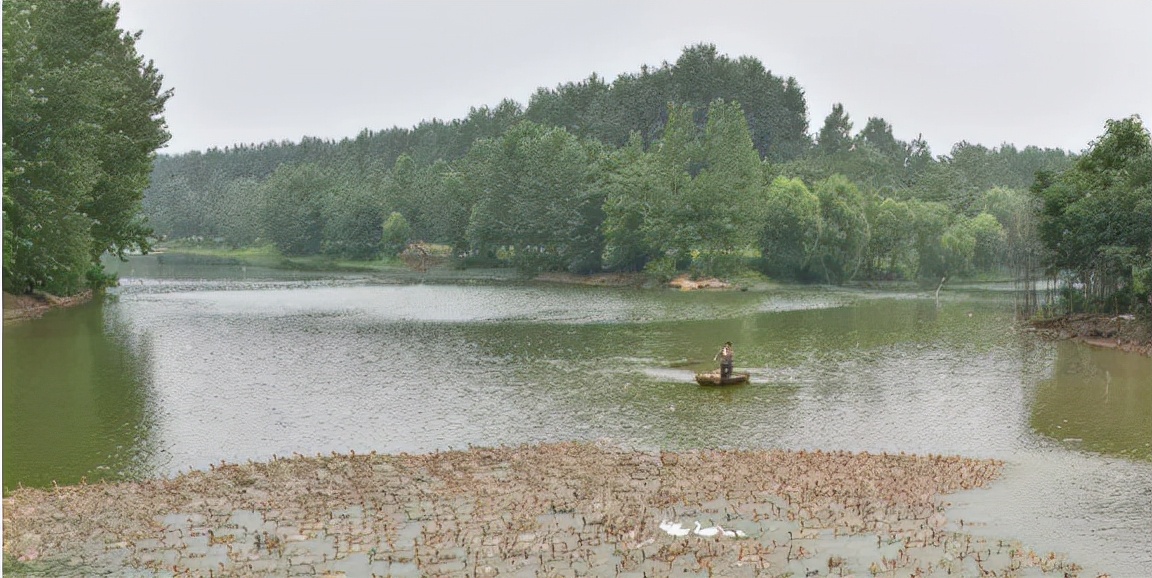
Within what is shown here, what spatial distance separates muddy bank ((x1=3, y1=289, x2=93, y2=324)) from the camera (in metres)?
70.5

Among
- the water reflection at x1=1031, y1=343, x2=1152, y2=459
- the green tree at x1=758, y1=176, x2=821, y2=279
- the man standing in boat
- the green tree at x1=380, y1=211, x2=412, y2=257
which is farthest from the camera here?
the green tree at x1=380, y1=211, x2=412, y2=257

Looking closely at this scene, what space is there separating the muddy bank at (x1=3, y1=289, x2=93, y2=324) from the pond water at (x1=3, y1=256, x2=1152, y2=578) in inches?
115

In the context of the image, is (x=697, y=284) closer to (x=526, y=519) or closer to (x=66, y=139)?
(x=66, y=139)

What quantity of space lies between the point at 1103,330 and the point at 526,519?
50.4 meters

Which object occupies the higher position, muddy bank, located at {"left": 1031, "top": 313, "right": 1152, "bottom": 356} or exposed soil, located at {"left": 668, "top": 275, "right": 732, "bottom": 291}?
exposed soil, located at {"left": 668, "top": 275, "right": 732, "bottom": 291}

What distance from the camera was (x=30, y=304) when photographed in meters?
75.7

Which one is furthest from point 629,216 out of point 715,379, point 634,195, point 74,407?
point 74,407

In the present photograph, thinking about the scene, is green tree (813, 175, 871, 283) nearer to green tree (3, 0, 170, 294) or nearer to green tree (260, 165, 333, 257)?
green tree (3, 0, 170, 294)

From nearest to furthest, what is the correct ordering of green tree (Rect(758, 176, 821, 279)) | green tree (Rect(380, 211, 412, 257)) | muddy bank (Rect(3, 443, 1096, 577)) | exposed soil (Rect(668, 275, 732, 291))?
muddy bank (Rect(3, 443, 1096, 577)), exposed soil (Rect(668, 275, 732, 291)), green tree (Rect(758, 176, 821, 279)), green tree (Rect(380, 211, 412, 257))

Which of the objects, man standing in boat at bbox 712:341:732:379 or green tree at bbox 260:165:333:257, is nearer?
man standing in boat at bbox 712:341:732:379

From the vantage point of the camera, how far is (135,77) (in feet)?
290

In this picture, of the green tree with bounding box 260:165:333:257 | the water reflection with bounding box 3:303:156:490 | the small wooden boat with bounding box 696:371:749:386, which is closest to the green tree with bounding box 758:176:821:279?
the small wooden boat with bounding box 696:371:749:386

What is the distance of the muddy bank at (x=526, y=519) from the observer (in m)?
20.7

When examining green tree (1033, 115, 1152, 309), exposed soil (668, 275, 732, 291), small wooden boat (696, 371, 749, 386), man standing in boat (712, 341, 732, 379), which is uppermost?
green tree (1033, 115, 1152, 309)
